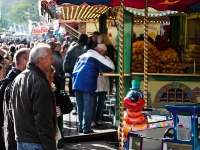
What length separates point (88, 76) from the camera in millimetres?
7637

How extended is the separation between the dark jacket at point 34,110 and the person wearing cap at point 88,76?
3.55 metres

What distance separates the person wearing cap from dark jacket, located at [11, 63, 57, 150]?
3.55 metres

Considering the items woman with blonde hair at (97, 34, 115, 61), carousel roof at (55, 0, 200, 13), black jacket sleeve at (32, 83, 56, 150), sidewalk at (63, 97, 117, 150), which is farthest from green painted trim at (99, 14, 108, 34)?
black jacket sleeve at (32, 83, 56, 150)

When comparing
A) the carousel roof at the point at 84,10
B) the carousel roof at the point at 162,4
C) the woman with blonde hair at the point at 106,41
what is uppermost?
the carousel roof at the point at 84,10

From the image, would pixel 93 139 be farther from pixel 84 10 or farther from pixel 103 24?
pixel 103 24

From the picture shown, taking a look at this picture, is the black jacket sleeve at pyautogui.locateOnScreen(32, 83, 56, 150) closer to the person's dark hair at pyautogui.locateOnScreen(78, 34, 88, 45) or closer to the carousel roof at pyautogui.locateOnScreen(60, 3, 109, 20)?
the carousel roof at pyautogui.locateOnScreen(60, 3, 109, 20)

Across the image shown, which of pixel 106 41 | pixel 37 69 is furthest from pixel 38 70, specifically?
pixel 106 41

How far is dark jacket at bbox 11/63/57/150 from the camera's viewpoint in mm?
3711

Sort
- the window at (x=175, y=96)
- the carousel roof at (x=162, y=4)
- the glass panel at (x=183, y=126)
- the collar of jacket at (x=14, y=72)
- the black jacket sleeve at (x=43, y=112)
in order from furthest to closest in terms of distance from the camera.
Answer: the window at (x=175, y=96)
the carousel roof at (x=162, y=4)
the collar of jacket at (x=14, y=72)
the black jacket sleeve at (x=43, y=112)
the glass panel at (x=183, y=126)

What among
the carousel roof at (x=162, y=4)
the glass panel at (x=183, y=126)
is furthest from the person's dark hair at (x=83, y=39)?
the glass panel at (x=183, y=126)

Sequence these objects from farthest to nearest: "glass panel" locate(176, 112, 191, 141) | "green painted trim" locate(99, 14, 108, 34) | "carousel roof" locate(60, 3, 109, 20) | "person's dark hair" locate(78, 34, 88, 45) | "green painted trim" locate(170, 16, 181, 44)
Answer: "green painted trim" locate(170, 16, 181, 44) → "green painted trim" locate(99, 14, 108, 34) → "carousel roof" locate(60, 3, 109, 20) → "person's dark hair" locate(78, 34, 88, 45) → "glass panel" locate(176, 112, 191, 141)

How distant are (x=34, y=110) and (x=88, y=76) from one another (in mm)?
3941

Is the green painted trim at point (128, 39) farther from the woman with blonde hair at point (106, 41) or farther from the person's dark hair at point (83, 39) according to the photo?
the person's dark hair at point (83, 39)

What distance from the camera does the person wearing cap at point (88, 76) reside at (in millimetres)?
7387
